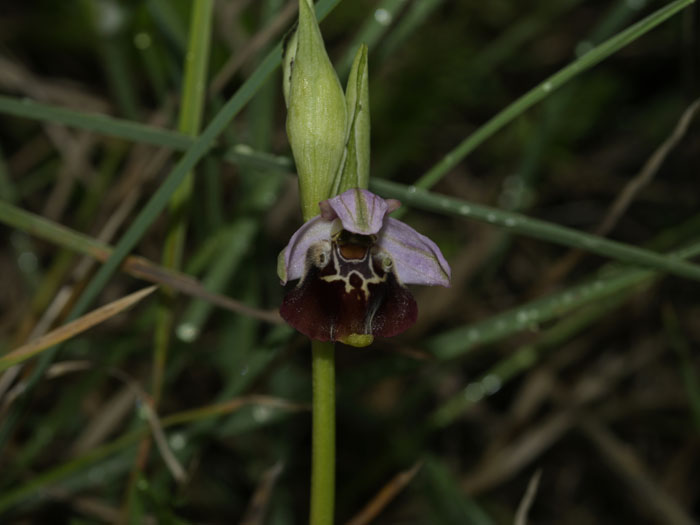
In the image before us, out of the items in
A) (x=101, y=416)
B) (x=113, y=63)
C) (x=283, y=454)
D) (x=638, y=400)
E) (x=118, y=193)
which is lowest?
(x=283, y=454)

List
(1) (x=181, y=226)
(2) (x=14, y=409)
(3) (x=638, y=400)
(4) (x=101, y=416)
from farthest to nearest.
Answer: (3) (x=638, y=400) < (4) (x=101, y=416) < (1) (x=181, y=226) < (2) (x=14, y=409)

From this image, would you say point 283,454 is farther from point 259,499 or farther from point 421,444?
point 259,499

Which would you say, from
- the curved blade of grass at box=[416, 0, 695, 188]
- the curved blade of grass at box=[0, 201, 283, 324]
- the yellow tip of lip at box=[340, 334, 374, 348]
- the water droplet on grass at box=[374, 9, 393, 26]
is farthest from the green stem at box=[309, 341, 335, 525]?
the water droplet on grass at box=[374, 9, 393, 26]

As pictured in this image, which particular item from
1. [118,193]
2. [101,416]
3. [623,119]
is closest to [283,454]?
[101,416]

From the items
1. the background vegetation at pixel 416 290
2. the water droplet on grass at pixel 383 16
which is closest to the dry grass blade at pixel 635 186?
the background vegetation at pixel 416 290

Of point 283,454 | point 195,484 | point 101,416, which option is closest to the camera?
point 283,454
